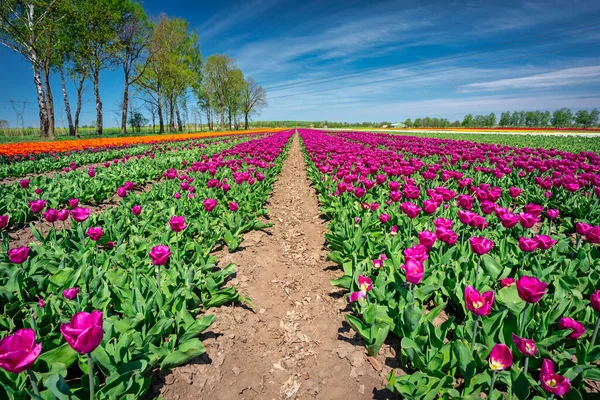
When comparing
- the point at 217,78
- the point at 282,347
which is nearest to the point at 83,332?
the point at 282,347

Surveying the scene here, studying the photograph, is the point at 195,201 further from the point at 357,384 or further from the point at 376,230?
the point at 357,384

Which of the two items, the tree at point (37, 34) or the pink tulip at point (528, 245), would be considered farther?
the tree at point (37, 34)

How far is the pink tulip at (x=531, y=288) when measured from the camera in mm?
1869

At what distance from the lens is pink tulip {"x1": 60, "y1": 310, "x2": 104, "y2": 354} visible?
1434 mm

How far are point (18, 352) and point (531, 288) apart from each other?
9.62 ft

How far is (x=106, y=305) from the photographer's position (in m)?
2.67

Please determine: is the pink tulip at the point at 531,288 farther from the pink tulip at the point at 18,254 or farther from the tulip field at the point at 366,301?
the pink tulip at the point at 18,254

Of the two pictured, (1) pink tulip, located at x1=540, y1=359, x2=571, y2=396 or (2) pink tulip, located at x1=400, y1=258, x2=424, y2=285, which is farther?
(2) pink tulip, located at x1=400, y1=258, x2=424, y2=285

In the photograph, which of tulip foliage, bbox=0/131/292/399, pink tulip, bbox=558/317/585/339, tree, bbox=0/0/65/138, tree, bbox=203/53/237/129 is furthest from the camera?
tree, bbox=203/53/237/129

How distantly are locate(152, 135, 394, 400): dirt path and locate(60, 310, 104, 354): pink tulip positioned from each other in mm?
1033

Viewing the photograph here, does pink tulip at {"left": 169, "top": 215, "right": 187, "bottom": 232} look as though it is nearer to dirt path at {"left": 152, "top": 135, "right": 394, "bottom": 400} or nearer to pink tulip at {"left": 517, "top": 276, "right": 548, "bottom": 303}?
dirt path at {"left": 152, "top": 135, "right": 394, "bottom": 400}

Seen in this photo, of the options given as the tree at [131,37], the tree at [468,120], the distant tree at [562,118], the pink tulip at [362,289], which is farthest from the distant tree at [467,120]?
the pink tulip at [362,289]

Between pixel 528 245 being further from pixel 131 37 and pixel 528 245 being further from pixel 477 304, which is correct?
pixel 131 37

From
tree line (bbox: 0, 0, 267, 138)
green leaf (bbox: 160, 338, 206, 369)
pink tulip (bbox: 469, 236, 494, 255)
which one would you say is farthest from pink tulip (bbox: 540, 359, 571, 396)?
tree line (bbox: 0, 0, 267, 138)
